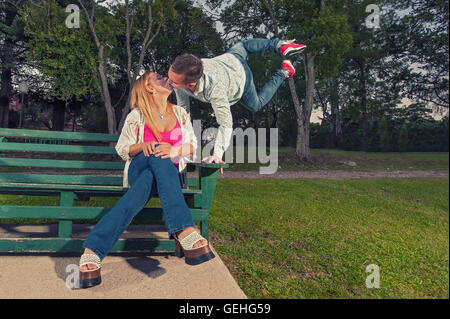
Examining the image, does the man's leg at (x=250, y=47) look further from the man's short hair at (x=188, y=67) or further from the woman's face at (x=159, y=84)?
the woman's face at (x=159, y=84)

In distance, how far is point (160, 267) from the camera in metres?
2.18

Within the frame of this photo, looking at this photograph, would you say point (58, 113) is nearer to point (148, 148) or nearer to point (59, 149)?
point (59, 149)

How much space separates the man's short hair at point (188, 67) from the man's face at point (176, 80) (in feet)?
0.06

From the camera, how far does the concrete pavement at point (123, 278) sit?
1.77 m

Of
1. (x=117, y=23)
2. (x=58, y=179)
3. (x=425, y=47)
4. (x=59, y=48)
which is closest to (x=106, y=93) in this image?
(x=117, y=23)

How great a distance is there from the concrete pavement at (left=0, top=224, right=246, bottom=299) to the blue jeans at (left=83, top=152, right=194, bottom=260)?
0.92 feet

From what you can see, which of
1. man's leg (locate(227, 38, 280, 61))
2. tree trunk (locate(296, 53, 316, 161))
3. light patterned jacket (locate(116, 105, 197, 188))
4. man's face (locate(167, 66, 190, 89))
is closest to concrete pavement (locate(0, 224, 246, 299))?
light patterned jacket (locate(116, 105, 197, 188))

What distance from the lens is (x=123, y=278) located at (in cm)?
197

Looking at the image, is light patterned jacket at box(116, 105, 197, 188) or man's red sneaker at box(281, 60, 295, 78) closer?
light patterned jacket at box(116, 105, 197, 188)

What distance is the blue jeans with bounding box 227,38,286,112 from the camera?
8.10 feet

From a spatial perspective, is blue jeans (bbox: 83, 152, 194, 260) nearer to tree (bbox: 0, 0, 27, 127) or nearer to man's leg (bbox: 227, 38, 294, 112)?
man's leg (bbox: 227, 38, 294, 112)

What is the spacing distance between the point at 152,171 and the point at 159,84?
Answer: 522mm

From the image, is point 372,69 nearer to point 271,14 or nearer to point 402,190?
point 271,14

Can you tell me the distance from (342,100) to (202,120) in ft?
54.0
